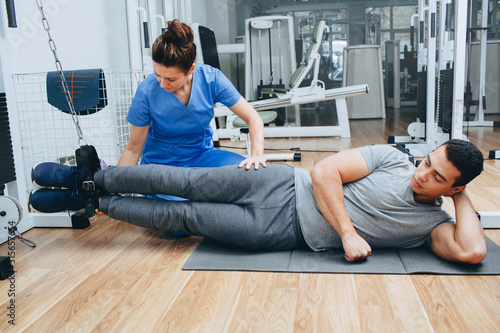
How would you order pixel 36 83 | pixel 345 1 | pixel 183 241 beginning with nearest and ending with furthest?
pixel 183 241
pixel 36 83
pixel 345 1

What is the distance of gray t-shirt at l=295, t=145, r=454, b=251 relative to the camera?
4.85 feet

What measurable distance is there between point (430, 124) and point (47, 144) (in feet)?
9.78

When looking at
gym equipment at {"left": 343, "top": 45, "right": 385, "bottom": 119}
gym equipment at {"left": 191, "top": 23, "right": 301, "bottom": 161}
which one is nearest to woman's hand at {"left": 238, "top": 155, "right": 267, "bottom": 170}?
gym equipment at {"left": 191, "top": 23, "right": 301, "bottom": 161}

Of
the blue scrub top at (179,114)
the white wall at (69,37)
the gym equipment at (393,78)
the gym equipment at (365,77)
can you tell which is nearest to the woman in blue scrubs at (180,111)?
the blue scrub top at (179,114)

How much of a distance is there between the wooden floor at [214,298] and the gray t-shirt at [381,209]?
0.57ft

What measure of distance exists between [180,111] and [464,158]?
1.09 metres

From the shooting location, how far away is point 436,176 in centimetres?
133

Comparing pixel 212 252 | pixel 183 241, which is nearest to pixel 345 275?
pixel 212 252

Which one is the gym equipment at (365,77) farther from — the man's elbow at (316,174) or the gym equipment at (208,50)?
the man's elbow at (316,174)

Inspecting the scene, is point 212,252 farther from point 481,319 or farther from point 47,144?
point 47,144

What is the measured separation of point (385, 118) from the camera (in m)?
5.40

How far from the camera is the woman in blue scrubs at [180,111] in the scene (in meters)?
1.63

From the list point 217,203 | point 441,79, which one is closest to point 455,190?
point 217,203

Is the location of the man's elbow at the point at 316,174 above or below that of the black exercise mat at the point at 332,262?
above
